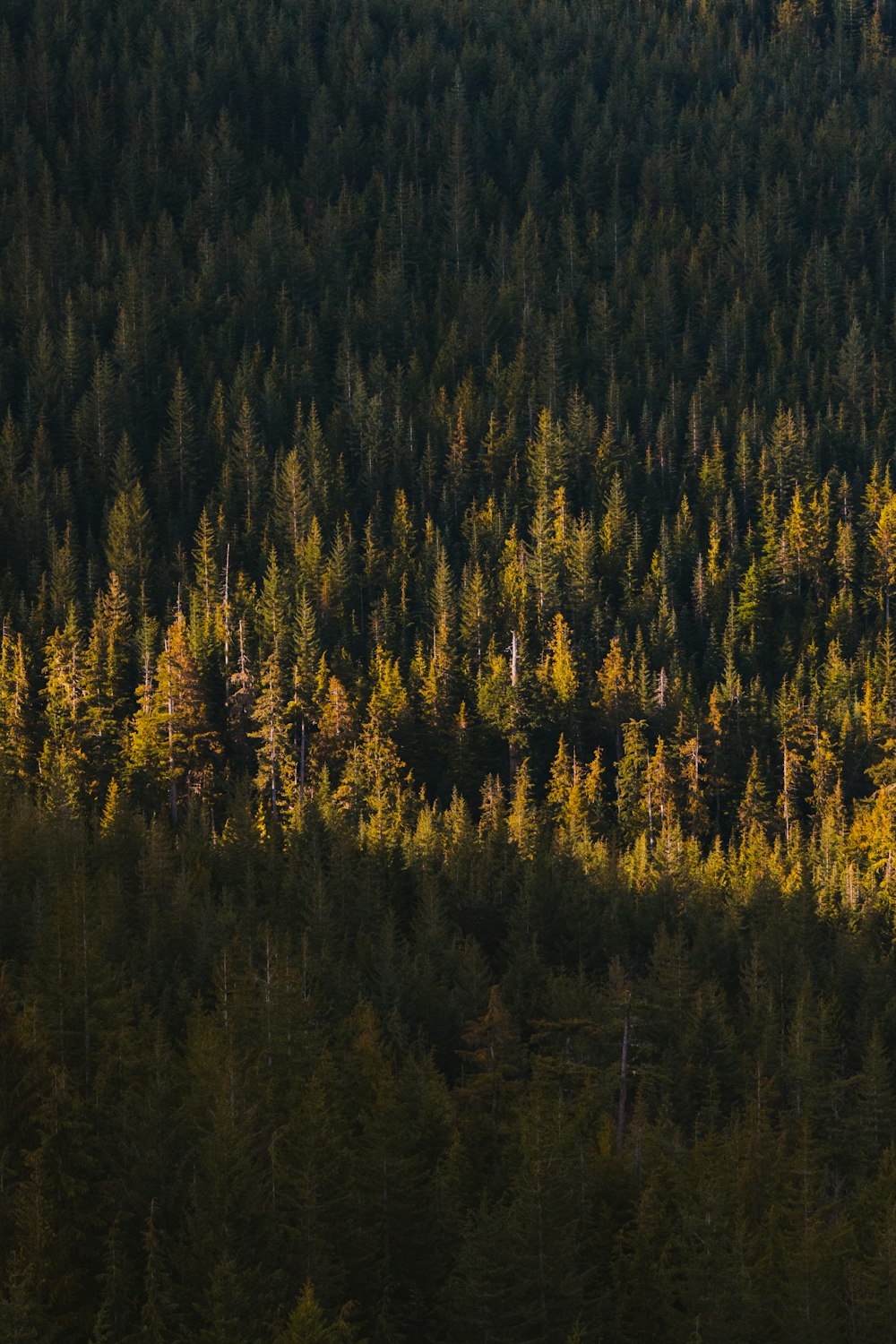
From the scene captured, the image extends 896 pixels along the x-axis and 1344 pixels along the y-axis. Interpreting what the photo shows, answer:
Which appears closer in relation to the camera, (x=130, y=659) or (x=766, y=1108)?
(x=766, y=1108)

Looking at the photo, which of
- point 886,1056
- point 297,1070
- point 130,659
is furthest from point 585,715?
point 297,1070

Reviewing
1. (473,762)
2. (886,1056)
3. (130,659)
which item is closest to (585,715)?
(473,762)

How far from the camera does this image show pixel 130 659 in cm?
16412

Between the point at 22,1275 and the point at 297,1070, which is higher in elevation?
the point at 297,1070

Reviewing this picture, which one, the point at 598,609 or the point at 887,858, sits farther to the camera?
the point at 598,609

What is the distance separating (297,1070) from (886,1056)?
51.1 metres

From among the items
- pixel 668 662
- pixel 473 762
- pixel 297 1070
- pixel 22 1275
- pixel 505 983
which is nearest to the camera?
pixel 22 1275

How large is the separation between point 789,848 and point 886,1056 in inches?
1467

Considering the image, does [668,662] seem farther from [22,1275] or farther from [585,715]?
[22,1275]

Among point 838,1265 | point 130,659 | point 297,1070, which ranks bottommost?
point 838,1265

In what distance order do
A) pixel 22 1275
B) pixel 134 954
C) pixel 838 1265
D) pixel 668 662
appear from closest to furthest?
pixel 22 1275 → pixel 838 1265 → pixel 134 954 → pixel 668 662

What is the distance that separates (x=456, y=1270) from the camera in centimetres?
4756

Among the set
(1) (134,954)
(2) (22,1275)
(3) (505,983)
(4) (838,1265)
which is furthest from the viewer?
(3) (505,983)

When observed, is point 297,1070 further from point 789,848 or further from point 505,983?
point 789,848
